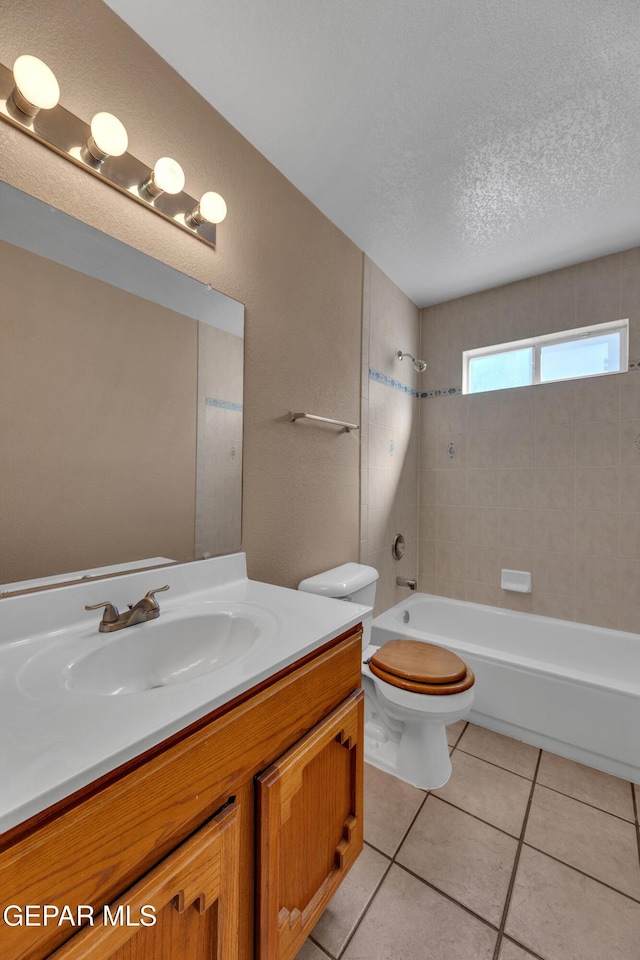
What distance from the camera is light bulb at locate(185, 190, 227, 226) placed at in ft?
4.15

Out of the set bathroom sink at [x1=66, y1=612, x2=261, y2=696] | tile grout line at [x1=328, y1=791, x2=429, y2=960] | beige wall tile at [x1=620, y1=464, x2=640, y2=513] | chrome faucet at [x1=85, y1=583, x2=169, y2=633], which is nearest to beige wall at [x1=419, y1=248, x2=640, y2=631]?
beige wall tile at [x1=620, y1=464, x2=640, y2=513]

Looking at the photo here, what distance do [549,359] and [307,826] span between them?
8.59 ft

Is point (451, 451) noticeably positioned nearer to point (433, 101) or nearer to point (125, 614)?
point (433, 101)

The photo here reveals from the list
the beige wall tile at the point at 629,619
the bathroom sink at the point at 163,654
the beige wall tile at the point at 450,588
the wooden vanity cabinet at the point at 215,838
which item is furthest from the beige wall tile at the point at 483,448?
the bathroom sink at the point at 163,654

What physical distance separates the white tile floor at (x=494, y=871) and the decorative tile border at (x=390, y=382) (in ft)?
6.29

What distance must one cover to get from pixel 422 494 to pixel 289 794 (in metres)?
2.31

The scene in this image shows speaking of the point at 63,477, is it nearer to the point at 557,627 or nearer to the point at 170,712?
the point at 170,712

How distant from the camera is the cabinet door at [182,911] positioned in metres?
0.51

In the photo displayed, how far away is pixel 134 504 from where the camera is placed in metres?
1.14

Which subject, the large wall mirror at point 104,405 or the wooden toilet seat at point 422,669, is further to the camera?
the wooden toilet seat at point 422,669

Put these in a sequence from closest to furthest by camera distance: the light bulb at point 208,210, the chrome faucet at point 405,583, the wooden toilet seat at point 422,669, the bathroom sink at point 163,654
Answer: the bathroom sink at point 163,654 → the light bulb at point 208,210 → the wooden toilet seat at point 422,669 → the chrome faucet at point 405,583

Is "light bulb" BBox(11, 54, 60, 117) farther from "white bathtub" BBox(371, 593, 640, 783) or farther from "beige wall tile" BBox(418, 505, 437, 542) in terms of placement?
"beige wall tile" BBox(418, 505, 437, 542)

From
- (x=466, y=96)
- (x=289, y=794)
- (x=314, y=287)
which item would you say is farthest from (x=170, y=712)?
(x=466, y=96)

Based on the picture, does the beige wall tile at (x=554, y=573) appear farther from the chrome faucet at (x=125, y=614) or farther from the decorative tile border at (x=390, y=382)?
the chrome faucet at (x=125, y=614)
